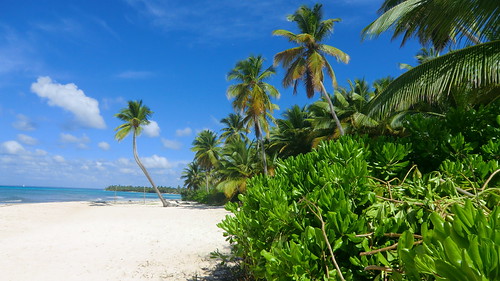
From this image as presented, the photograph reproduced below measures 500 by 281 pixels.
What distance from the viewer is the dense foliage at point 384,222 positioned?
0.70 m

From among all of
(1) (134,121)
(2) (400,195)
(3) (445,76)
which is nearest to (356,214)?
(2) (400,195)

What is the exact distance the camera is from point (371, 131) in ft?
50.0

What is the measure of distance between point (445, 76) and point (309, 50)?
1097 cm

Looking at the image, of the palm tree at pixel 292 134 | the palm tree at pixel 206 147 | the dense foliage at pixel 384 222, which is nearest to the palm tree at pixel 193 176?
the palm tree at pixel 206 147

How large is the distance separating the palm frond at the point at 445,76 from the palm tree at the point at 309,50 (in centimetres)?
917

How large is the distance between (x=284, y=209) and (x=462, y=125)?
204 centimetres

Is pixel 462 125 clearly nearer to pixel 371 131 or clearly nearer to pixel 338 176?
pixel 338 176

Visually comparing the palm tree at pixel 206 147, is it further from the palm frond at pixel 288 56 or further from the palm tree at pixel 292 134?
the palm frond at pixel 288 56

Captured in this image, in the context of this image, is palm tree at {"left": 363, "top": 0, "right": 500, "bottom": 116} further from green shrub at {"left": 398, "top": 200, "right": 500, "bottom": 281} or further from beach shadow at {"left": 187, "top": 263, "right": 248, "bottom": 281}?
green shrub at {"left": 398, "top": 200, "right": 500, "bottom": 281}

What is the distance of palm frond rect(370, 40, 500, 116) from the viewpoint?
4695mm

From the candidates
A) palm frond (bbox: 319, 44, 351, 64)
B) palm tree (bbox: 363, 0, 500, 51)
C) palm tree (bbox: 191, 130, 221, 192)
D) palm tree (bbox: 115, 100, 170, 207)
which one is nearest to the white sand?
palm tree (bbox: 363, 0, 500, 51)

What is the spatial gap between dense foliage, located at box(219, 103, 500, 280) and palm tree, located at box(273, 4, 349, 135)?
516 inches

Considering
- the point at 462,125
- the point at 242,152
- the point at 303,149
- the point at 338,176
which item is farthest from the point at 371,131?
the point at 338,176

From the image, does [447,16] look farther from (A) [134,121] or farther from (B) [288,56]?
(A) [134,121]
